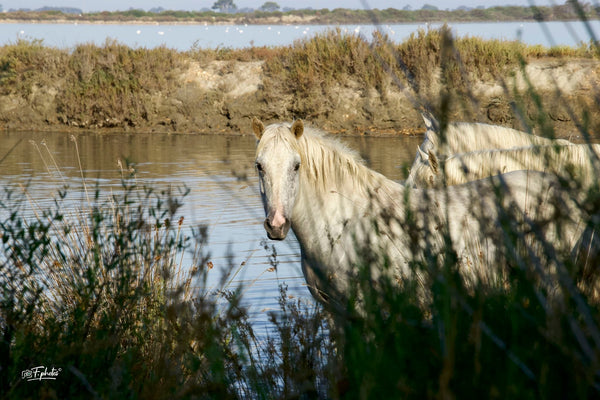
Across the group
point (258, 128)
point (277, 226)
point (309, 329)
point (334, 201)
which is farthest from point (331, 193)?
point (309, 329)

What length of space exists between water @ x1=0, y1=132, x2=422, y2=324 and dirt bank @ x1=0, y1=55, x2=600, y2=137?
92 centimetres


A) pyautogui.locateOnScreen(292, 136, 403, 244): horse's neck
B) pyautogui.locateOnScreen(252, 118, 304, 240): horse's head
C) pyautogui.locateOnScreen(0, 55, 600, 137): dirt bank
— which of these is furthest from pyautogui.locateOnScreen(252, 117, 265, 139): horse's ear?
pyautogui.locateOnScreen(0, 55, 600, 137): dirt bank

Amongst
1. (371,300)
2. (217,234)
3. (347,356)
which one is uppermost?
(371,300)

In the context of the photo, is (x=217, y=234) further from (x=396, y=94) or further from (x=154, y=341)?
(x=396, y=94)

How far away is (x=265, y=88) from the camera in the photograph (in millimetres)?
20109

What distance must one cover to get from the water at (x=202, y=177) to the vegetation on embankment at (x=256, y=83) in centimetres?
109

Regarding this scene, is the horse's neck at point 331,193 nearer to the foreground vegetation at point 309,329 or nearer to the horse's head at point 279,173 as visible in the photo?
the horse's head at point 279,173

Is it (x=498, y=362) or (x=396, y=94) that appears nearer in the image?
(x=498, y=362)

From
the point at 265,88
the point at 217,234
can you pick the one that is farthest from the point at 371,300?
the point at 265,88

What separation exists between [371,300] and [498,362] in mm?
573

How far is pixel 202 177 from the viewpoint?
41.4ft

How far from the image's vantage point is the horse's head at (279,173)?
4.39 m

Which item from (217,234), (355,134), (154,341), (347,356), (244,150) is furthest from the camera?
(355,134)

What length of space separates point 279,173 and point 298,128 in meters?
0.36
